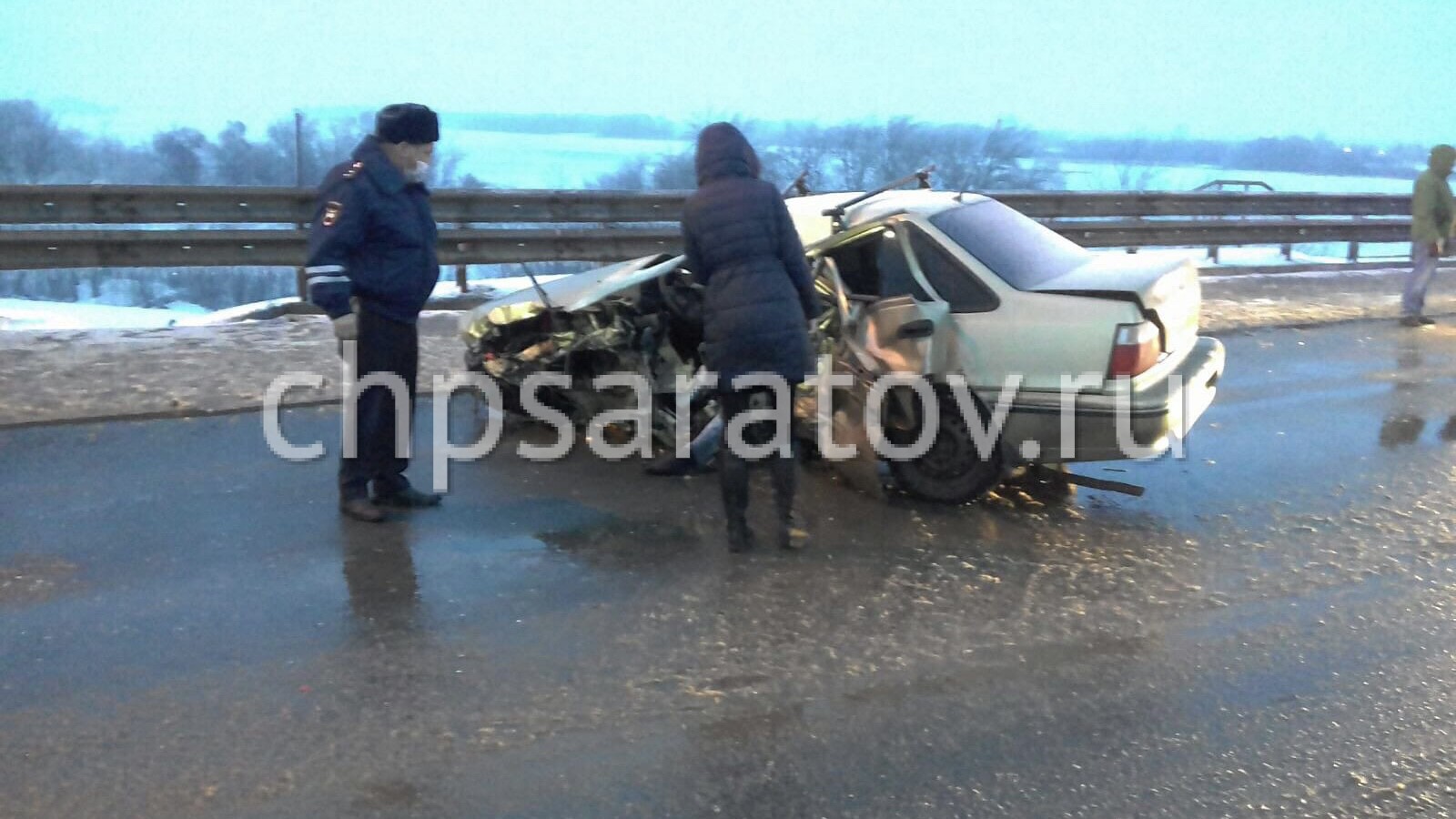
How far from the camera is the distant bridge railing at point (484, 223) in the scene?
938 cm

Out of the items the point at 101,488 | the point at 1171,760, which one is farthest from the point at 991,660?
the point at 101,488

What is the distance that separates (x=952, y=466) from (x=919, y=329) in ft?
2.21

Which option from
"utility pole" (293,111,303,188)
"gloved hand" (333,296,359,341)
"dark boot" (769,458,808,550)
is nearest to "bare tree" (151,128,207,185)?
"utility pole" (293,111,303,188)

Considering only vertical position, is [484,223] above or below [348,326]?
above

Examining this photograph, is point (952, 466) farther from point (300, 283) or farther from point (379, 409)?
point (300, 283)

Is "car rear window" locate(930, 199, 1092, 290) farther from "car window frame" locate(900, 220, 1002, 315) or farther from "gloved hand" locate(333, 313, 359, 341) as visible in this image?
"gloved hand" locate(333, 313, 359, 341)

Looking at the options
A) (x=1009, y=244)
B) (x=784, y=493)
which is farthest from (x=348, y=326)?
(x=1009, y=244)

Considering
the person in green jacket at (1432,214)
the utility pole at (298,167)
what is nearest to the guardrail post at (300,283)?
the utility pole at (298,167)

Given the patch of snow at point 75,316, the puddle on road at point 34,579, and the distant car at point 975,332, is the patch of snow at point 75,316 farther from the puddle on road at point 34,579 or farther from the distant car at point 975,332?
the distant car at point 975,332

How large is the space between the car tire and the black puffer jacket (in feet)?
3.31

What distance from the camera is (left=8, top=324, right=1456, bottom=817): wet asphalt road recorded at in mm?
3236

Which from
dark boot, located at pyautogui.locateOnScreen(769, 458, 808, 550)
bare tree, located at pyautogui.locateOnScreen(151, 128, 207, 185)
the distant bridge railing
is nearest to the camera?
dark boot, located at pyautogui.locateOnScreen(769, 458, 808, 550)

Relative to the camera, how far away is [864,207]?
6031mm

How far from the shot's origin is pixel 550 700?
145 inches
